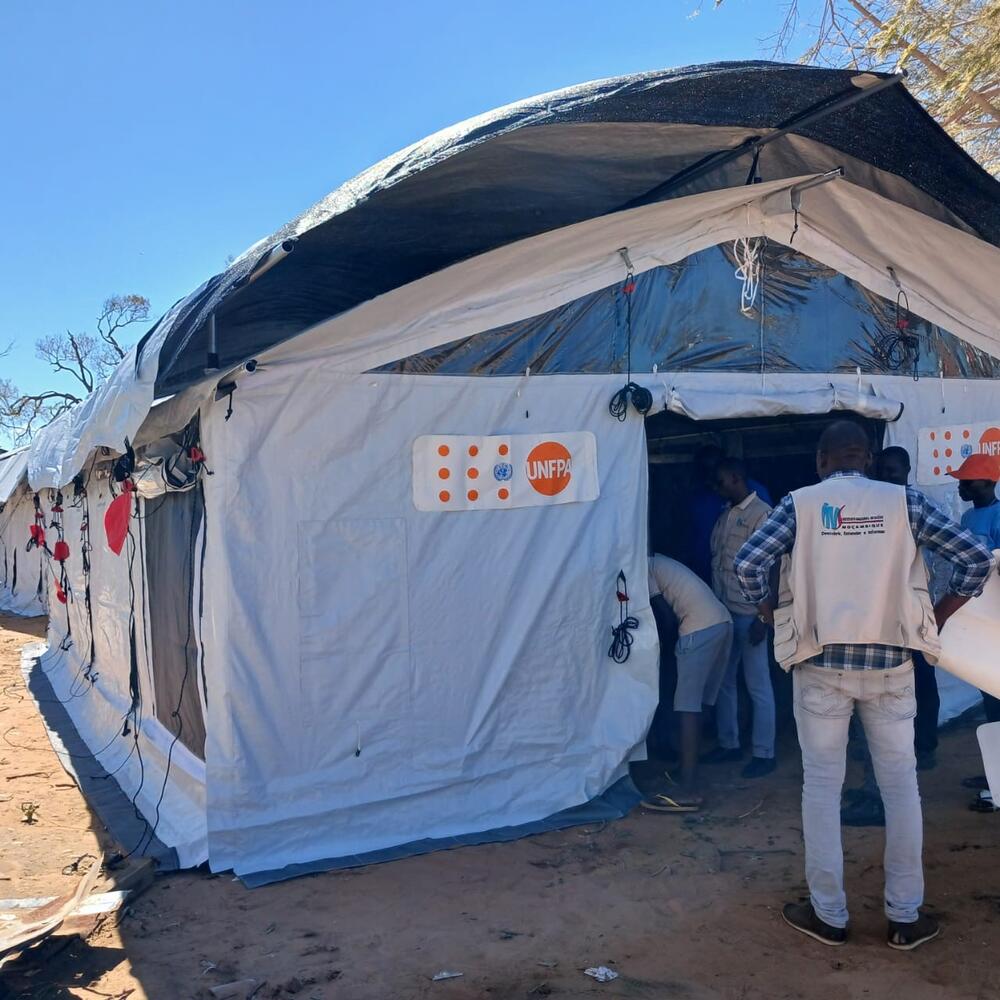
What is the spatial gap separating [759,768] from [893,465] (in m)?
2.02

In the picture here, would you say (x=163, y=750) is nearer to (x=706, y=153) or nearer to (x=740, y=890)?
(x=740, y=890)

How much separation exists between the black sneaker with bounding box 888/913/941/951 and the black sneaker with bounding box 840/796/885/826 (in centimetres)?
129

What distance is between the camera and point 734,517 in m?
5.96

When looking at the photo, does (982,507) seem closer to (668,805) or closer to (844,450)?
(844,450)

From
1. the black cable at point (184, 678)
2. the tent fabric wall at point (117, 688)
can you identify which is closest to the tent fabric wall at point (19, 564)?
the tent fabric wall at point (117, 688)

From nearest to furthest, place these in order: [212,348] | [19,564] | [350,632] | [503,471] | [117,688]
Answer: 1. [212,348]
2. [350,632]
3. [503,471]
4. [117,688]
5. [19,564]

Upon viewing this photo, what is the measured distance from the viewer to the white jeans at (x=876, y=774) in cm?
348

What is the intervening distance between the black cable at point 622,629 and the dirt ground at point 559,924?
2.89 ft

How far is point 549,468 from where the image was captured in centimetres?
526

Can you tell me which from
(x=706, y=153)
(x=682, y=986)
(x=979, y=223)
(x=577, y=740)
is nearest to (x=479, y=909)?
(x=682, y=986)

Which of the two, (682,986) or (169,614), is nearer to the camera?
(682,986)

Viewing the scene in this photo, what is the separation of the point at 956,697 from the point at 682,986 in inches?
168

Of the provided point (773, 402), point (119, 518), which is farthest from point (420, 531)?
point (119, 518)

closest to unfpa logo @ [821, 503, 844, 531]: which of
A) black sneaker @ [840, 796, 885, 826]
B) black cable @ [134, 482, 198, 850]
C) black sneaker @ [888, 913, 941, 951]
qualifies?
black sneaker @ [888, 913, 941, 951]
